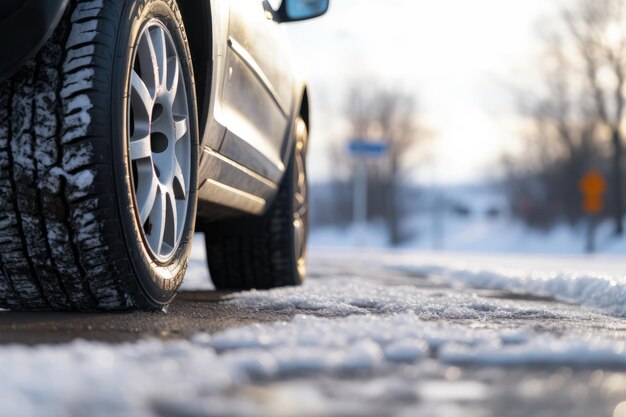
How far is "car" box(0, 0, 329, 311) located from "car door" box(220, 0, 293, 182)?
15mm

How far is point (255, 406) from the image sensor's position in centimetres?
131

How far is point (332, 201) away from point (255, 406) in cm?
5502

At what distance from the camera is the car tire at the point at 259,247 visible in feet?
15.1

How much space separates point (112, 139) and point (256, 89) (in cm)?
142

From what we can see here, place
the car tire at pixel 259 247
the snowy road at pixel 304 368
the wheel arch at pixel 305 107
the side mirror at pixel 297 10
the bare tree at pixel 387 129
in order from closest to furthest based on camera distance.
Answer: the snowy road at pixel 304 368 < the side mirror at pixel 297 10 < the car tire at pixel 259 247 < the wheel arch at pixel 305 107 < the bare tree at pixel 387 129

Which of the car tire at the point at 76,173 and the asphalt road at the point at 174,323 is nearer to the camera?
the asphalt road at the point at 174,323

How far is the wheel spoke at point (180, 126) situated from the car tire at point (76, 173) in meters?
0.25

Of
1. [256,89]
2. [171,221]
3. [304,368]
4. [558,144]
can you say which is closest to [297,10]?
[256,89]

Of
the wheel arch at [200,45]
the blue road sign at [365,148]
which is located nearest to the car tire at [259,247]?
the wheel arch at [200,45]

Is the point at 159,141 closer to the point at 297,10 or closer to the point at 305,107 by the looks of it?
the point at 297,10

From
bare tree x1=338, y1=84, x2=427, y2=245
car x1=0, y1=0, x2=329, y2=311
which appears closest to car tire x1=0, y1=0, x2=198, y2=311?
car x1=0, y1=0, x2=329, y2=311

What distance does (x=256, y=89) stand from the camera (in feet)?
12.2

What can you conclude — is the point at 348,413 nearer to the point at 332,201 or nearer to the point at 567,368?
the point at 567,368

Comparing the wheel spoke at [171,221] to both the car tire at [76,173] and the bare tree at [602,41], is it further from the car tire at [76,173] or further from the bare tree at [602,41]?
the bare tree at [602,41]
